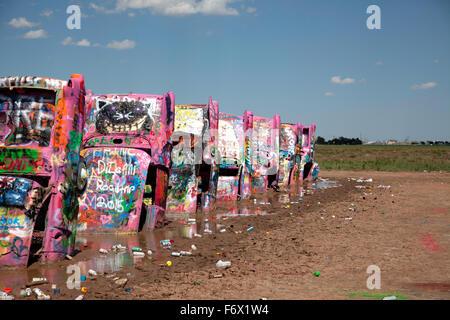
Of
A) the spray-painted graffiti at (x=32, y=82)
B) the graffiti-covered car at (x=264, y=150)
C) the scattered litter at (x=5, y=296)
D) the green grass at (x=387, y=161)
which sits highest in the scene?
the spray-painted graffiti at (x=32, y=82)

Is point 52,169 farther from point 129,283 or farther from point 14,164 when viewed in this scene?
point 129,283

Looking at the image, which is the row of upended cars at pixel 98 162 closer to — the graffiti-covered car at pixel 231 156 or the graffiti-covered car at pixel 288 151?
the graffiti-covered car at pixel 231 156

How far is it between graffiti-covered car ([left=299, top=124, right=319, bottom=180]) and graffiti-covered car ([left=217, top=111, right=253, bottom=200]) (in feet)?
23.7

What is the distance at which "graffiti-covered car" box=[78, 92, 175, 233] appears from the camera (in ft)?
26.4

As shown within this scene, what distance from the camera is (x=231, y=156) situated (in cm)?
1297

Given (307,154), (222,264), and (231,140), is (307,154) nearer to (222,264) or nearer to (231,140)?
(231,140)

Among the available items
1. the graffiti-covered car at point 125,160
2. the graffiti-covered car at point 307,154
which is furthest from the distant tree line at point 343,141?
the graffiti-covered car at point 125,160

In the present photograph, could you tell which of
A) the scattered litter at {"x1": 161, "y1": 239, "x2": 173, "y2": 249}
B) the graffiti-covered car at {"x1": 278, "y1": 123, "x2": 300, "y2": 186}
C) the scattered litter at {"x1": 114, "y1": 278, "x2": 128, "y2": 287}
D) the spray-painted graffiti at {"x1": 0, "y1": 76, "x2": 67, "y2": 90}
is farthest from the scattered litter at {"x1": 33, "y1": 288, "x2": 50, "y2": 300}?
the graffiti-covered car at {"x1": 278, "y1": 123, "x2": 300, "y2": 186}

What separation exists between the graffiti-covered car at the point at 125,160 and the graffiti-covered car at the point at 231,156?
3994 mm

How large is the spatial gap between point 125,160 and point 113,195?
0.69 m

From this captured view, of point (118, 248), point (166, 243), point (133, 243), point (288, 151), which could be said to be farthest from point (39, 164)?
point (288, 151)

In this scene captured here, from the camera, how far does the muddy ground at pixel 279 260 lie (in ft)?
16.6

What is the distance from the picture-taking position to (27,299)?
4.66 m

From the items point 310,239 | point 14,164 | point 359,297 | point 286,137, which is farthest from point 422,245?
point 286,137
